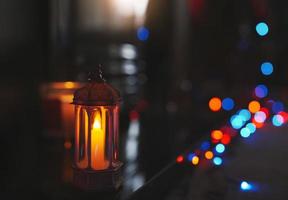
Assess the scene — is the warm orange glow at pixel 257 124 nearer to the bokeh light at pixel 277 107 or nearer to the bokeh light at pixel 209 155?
the bokeh light at pixel 277 107

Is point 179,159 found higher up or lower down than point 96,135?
lower down

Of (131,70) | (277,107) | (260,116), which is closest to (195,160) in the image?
(260,116)

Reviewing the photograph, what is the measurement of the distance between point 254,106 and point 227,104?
0.25m

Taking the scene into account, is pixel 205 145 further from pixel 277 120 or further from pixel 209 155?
pixel 277 120

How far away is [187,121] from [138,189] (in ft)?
6.05

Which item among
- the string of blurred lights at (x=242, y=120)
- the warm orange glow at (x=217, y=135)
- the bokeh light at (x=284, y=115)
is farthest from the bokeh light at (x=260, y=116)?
the warm orange glow at (x=217, y=135)

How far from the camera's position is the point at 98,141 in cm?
120

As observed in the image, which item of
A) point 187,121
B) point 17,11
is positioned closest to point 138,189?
point 17,11

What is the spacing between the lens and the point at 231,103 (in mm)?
4152

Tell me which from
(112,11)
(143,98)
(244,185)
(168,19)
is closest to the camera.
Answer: (244,185)

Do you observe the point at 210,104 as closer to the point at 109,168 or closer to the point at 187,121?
the point at 187,121

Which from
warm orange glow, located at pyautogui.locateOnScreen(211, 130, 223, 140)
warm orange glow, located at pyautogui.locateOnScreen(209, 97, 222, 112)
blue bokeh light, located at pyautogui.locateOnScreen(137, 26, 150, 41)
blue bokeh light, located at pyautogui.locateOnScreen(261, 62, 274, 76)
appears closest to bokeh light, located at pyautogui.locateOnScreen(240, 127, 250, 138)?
warm orange glow, located at pyautogui.locateOnScreen(211, 130, 223, 140)

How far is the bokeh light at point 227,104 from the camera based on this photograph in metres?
3.91

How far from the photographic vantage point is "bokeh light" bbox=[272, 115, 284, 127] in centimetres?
318
